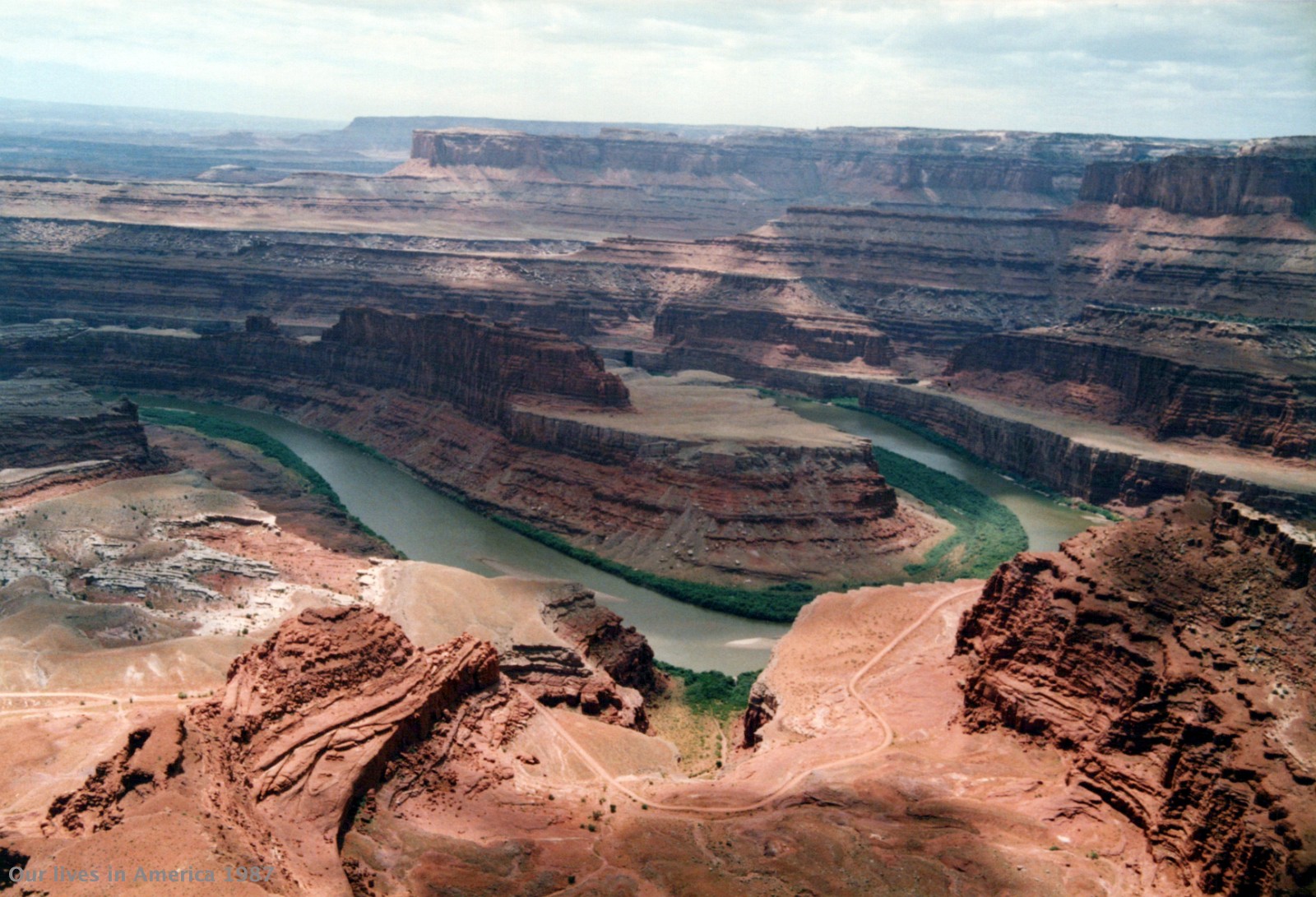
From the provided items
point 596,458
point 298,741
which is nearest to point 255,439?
point 596,458

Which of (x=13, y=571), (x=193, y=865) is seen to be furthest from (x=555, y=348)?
(x=193, y=865)

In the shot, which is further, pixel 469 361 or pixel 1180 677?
pixel 469 361

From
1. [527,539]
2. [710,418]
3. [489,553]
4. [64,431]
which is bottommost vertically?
[527,539]

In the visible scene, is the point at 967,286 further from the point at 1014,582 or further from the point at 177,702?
the point at 177,702

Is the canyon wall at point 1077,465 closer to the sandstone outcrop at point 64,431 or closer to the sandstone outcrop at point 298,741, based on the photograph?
the sandstone outcrop at point 298,741

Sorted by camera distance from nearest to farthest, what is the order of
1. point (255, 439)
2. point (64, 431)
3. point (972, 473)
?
point (64, 431) < point (255, 439) < point (972, 473)

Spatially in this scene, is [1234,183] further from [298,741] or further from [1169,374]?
[298,741]

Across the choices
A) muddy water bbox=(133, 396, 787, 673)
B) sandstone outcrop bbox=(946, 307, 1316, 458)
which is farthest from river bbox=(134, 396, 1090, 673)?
sandstone outcrop bbox=(946, 307, 1316, 458)

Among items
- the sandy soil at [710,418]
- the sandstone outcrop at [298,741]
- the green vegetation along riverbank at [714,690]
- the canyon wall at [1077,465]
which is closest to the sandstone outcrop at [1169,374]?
the canyon wall at [1077,465]
